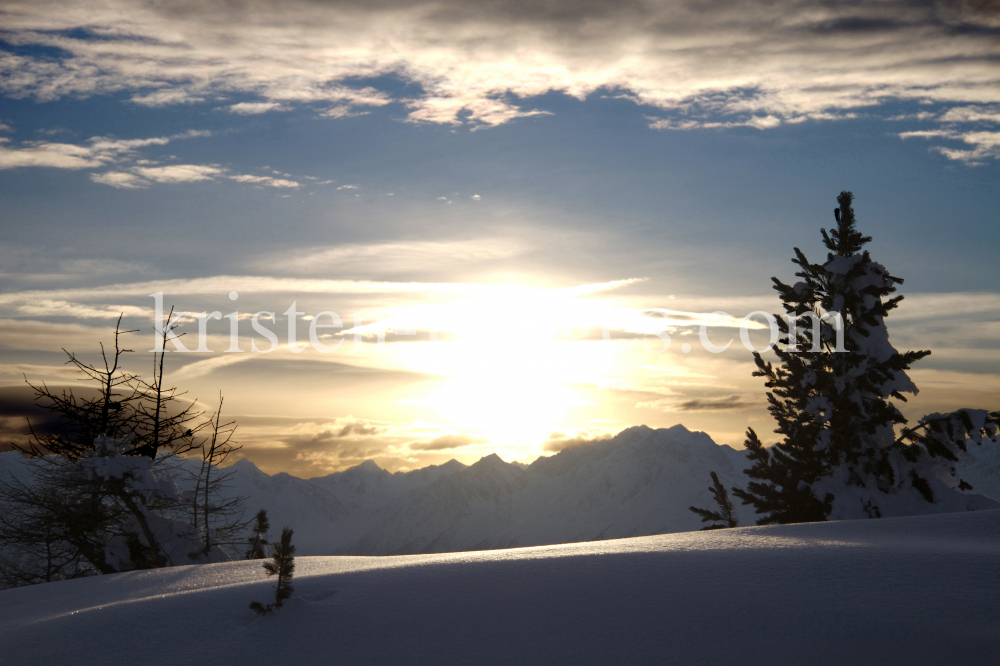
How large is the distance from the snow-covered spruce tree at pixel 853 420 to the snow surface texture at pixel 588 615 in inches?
530

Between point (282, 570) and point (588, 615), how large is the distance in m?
2.64

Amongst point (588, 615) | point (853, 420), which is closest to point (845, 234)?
point (853, 420)

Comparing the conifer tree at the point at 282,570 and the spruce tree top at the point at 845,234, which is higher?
the spruce tree top at the point at 845,234

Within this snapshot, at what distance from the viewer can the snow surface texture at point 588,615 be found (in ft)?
14.2

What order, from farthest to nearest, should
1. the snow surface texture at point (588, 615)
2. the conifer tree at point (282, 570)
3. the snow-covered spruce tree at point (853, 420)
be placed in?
1. the snow-covered spruce tree at point (853, 420)
2. the conifer tree at point (282, 570)
3. the snow surface texture at point (588, 615)

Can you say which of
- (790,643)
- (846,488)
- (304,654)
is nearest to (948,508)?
(846,488)

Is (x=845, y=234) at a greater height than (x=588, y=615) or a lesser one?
greater

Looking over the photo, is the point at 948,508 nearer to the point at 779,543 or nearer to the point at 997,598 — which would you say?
the point at 779,543

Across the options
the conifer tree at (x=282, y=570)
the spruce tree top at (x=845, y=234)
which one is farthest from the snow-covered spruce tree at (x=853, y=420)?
the conifer tree at (x=282, y=570)

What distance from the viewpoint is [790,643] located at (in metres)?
4.34

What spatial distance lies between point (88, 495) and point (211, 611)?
31.1ft

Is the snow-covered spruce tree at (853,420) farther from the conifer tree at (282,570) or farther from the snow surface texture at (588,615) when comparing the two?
the conifer tree at (282,570)

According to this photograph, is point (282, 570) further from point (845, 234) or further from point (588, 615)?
point (845, 234)

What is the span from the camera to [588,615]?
486cm
